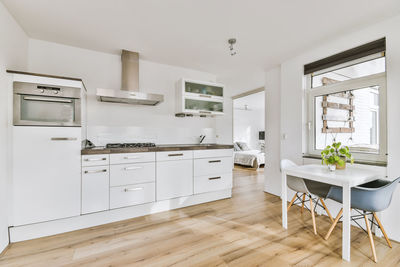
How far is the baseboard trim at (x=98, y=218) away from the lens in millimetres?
1880

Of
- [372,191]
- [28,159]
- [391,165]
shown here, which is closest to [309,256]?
[372,191]

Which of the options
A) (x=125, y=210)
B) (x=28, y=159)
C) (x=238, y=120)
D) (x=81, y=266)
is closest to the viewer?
(x=81, y=266)

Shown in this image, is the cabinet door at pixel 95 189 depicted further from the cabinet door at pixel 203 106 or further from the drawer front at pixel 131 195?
the cabinet door at pixel 203 106

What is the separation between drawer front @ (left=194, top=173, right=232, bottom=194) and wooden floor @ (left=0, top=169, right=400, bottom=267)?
0.43 meters

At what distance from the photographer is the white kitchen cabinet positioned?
1808mm

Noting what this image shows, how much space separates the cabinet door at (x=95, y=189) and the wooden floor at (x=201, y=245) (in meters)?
0.27

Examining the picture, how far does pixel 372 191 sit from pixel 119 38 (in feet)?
10.5

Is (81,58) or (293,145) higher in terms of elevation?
(81,58)

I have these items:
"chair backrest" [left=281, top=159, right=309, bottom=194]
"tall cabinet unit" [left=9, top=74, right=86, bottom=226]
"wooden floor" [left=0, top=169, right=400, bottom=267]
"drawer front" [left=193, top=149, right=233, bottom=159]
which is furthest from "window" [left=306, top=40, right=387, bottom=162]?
"tall cabinet unit" [left=9, top=74, right=86, bottom=226]

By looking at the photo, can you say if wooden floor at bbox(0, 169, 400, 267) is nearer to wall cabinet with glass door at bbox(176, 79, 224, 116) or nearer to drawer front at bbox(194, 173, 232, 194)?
drawer front at bbox(194, 173, 232, 194)

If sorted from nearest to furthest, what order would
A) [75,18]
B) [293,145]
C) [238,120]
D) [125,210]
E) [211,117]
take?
[75,18], [125,210], [293,145], [211,117], [238,120]

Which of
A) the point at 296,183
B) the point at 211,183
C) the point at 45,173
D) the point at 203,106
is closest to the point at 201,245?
the point at 211,183

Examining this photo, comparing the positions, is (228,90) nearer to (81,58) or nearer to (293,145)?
(293,145)

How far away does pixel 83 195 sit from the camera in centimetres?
207
